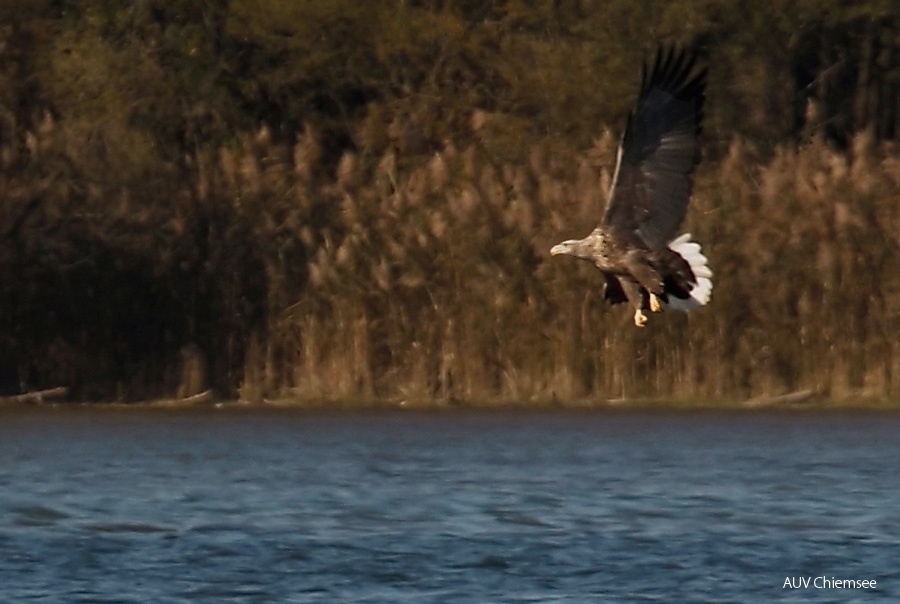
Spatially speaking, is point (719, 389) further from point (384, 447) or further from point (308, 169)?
point (308, 169)

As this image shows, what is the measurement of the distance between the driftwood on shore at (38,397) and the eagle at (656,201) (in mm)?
7664

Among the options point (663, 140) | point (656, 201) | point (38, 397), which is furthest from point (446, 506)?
point (38, 397)

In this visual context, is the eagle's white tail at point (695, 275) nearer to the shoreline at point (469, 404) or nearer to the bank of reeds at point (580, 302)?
the bank of reeds at point (580, 302)

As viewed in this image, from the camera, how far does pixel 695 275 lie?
40.3 feet

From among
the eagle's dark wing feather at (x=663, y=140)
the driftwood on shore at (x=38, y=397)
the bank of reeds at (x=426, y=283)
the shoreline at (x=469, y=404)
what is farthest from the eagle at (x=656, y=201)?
the driftwood on shore at (x=38, y=397)

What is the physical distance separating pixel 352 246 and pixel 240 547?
259 inches

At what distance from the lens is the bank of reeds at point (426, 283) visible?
718 inches

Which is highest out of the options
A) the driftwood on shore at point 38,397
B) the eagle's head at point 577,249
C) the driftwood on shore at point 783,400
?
the eagle's head at point 577,249

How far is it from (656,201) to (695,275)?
1.53 ft

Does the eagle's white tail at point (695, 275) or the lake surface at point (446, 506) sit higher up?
the eagle's white tail at point (695, 275)

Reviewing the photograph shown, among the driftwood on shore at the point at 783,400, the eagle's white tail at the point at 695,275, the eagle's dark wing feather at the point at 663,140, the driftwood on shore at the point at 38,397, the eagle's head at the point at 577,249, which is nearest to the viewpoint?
the eagle's dark wing feather at the point at 663,140

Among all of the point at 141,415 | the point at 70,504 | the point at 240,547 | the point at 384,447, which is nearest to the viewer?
the point at 240,547

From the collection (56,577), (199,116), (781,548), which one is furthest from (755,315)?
(199,116)

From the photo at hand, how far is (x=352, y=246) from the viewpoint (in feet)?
63.8
